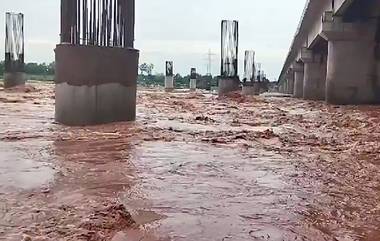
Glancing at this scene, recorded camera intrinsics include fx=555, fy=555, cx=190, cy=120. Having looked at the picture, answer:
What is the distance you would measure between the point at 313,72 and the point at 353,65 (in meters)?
16.4

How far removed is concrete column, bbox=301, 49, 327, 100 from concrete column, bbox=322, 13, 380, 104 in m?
14.5

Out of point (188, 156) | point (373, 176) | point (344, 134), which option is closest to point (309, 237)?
point (373, 176)

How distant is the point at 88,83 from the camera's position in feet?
38.9

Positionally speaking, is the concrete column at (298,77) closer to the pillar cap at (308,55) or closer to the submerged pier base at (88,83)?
the pillar cap at (308,55)

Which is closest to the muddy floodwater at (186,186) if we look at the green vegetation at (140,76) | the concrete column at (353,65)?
the concrete column at (353,65)

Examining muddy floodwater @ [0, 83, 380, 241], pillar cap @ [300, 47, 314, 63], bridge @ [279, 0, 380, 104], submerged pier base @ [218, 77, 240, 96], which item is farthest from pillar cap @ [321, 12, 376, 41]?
pillar cap @ [300, 47, 314, 63]

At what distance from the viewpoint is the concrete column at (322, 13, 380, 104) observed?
24.6 metres

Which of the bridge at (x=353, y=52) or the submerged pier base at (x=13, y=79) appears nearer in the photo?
the bridge at (x=353, y=52)

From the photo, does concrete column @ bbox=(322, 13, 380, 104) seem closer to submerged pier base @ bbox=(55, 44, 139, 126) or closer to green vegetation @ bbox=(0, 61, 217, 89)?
submerged pier base @ bbox=(55, 44, 139, 126)

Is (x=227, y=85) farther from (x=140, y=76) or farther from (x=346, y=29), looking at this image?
(x=140, y=76)

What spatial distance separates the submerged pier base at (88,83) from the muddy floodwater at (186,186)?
153 cm

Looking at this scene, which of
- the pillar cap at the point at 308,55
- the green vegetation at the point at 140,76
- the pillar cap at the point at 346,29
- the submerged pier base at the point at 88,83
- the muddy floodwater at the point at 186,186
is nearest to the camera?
the muddy floodwater at the point at 186,186

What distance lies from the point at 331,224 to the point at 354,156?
393 cm

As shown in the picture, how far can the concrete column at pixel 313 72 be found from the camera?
131ft
